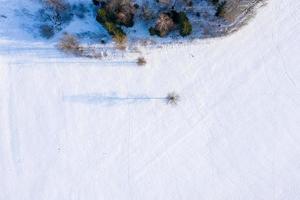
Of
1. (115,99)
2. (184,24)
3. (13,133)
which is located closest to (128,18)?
(184,24)

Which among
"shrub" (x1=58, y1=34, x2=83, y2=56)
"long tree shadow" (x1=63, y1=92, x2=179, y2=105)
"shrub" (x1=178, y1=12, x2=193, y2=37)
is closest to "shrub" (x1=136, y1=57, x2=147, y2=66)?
"long tree shadow" (x1=63, y1=92, x2=179, y2=105)

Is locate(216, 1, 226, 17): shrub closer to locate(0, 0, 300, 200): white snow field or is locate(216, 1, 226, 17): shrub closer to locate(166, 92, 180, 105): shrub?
locate(0, 0, 300, 200): white snow field

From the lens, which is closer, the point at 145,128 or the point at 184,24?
the point at 184,24

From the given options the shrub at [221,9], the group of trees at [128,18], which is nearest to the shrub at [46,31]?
the group of trees at [128,18]

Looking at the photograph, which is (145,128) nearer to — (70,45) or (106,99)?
(106,99)

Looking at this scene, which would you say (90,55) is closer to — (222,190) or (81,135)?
(81,135)

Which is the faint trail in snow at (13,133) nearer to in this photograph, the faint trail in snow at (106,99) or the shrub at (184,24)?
the faint trail in snow at (106,99)

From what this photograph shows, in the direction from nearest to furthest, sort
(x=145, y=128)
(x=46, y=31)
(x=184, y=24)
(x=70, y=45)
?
(x=184, y=24) → (x=70, y=45) → (x=46, y=31) → (x=145, y=128)
